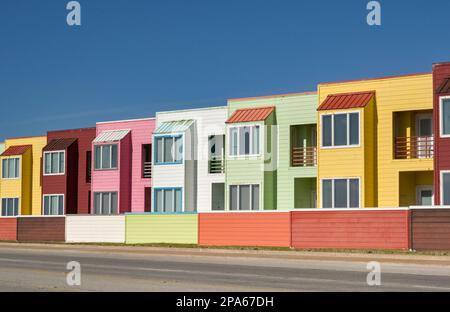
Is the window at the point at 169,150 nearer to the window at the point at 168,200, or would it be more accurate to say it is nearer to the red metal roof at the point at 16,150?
the window at the point at 168,200

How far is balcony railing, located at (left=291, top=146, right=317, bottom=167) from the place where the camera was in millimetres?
42469

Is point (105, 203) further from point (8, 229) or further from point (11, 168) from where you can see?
point (11, 168)

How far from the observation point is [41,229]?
162ft

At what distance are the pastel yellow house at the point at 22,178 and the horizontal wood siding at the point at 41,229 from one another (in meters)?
Result: 8.56

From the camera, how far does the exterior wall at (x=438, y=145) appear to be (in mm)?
34812

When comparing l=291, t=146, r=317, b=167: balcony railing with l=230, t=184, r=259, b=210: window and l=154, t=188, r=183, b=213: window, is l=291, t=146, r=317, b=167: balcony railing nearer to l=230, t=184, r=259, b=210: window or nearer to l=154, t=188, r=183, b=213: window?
l=230, t=184, r=259, b=210: window

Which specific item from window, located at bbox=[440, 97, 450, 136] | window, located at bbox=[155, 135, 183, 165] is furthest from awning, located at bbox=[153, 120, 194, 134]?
window, located at bbox=[440, 97, 450, 136]

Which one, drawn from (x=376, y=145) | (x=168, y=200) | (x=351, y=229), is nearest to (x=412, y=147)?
(x=376, y=145)

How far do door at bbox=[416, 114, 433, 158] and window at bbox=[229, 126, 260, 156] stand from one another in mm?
8458

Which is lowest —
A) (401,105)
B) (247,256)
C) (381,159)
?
(247,256)
